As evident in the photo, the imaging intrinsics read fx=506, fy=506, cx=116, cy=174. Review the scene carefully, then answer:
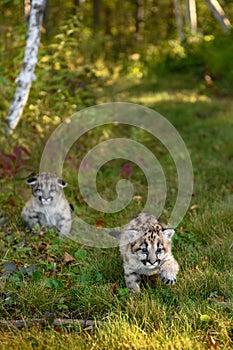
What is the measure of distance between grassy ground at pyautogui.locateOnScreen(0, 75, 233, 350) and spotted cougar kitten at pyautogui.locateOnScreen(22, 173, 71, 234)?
215 mm

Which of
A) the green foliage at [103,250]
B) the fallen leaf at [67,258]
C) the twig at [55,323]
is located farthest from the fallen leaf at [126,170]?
the twig at [55,323]

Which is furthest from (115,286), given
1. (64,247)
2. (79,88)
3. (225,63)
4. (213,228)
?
(225,63)

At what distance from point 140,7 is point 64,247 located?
19537 millimetres

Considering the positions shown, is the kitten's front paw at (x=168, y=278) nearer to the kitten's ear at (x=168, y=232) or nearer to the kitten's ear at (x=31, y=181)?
the kitten's ear at (x=168, y=232)

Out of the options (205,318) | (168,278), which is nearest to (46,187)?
(168,278)

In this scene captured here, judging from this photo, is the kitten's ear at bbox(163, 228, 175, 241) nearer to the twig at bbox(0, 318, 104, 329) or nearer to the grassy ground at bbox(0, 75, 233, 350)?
the grassy ground at bbox(0, 75, 233, 350)

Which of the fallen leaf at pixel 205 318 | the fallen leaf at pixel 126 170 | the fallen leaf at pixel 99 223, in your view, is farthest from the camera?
the fallen leaf at pixel 126 170

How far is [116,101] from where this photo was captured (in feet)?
38.4

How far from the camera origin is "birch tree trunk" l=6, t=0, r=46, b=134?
8.58 m

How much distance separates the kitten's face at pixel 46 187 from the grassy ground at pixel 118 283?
44 cm

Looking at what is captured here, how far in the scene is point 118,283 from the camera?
5.43 m

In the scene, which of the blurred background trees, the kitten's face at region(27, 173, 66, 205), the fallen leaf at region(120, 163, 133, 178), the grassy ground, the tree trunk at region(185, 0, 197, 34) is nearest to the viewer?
the grassy ground

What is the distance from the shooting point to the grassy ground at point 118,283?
4266 millimetres

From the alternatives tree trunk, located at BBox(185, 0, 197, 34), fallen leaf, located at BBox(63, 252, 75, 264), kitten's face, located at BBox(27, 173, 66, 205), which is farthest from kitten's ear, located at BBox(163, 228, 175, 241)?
tree trunk, located at BBox(185, 0, 197, 34)
